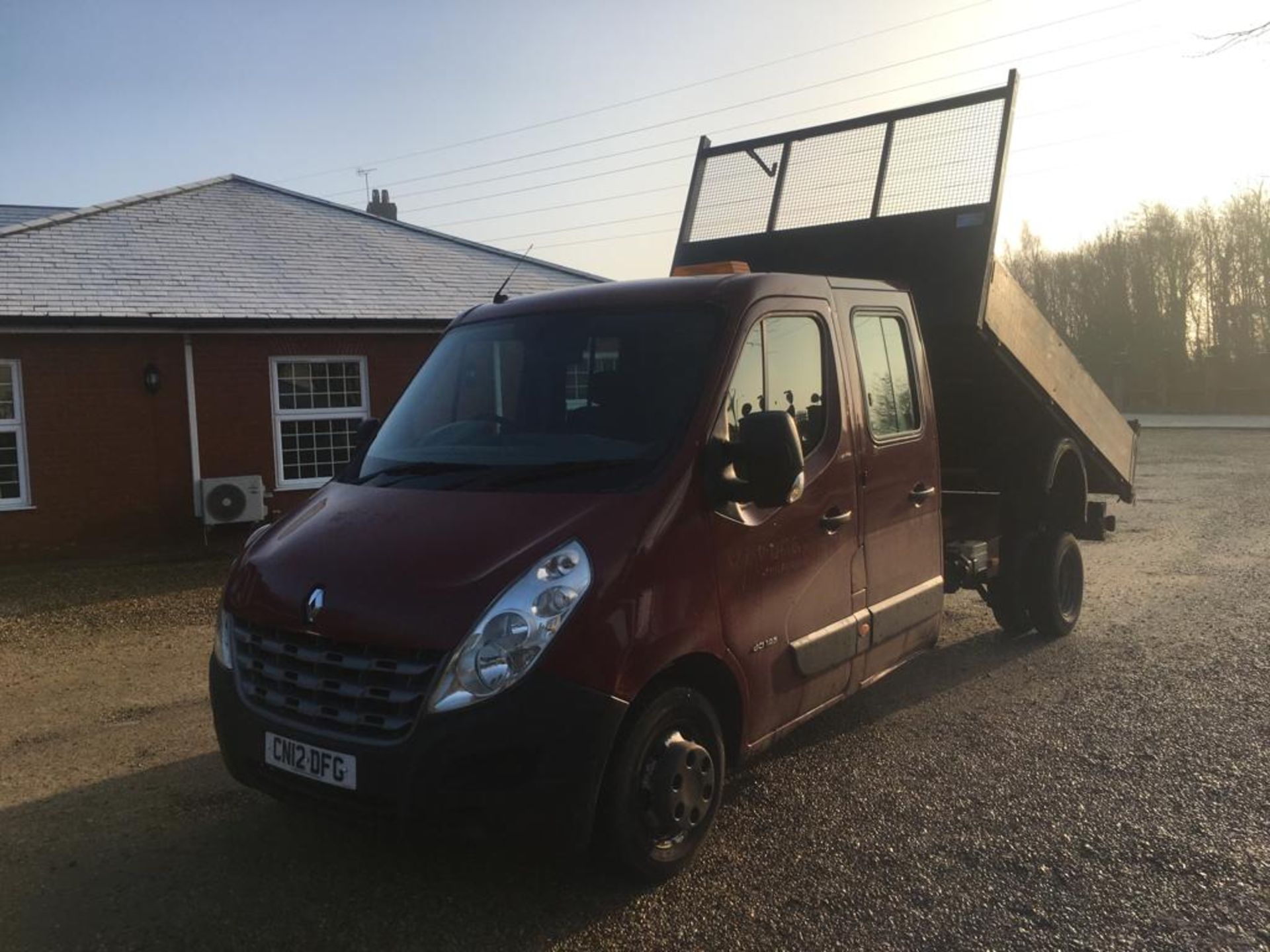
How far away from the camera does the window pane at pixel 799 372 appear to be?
419 cm

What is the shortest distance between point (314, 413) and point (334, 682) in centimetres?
1050

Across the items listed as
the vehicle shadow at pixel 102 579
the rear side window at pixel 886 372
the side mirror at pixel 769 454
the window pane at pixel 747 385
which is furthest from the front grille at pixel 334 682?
the vehicle shadow at pixel 102 579

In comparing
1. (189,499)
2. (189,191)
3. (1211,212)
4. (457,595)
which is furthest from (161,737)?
(1211,212)

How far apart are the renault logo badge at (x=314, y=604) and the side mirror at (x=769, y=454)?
5.11 ft

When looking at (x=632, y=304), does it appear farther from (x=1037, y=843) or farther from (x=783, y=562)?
(x=1037, y=843)

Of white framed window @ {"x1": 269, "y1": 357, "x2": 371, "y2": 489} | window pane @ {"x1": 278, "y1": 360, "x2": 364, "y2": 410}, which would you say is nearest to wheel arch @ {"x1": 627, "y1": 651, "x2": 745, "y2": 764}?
white framed window @ {"x1": 269, "y1": 357, "x2": 371, "y2": 489}

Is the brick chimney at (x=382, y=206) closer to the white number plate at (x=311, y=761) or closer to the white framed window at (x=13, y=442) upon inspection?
the white framed window at (x=13, y=442)

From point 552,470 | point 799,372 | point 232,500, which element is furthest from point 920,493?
point 232,500

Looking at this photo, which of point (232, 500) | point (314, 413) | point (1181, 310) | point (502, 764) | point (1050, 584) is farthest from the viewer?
point (1181, 310)

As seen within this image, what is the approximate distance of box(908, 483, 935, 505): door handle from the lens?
16.3 ft

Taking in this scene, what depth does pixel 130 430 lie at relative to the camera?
11867 mm

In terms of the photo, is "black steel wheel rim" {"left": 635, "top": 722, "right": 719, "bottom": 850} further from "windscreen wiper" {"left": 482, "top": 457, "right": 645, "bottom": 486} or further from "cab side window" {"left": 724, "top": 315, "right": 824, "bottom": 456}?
"cab side window" {"left": 724, "top": 315, "right": 824, "bottom": 456}

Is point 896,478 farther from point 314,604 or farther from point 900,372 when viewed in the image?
point 314,604

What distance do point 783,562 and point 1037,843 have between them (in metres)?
1.51
